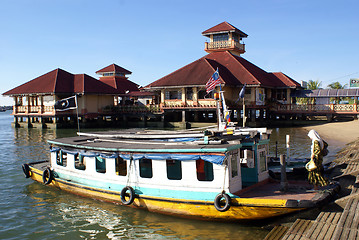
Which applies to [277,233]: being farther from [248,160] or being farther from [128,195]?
[128,195]

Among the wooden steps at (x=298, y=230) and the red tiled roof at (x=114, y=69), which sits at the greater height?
the red tiled roof at (x=114, y=69)

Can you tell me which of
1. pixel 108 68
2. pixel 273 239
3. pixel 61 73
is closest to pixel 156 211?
pixel 273 239

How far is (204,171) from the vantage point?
37.4 feet

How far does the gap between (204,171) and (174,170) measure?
4.42ft

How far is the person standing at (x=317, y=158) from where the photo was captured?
10406mm

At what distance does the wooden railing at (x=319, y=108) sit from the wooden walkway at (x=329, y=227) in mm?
32352

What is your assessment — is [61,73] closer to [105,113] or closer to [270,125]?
[105,113]

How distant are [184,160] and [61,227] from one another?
4.76m

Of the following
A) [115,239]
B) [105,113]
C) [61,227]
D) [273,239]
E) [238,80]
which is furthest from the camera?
[105,113]

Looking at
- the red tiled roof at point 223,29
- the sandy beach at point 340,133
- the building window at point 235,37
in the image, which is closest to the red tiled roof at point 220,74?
the building window at point 235,37

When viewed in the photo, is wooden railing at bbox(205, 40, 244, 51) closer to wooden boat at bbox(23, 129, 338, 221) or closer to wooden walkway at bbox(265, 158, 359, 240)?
wooden boat at bbox(23, 129, 338, 221)

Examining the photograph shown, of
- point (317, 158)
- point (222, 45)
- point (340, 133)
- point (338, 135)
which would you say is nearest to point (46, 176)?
point (317, 158)

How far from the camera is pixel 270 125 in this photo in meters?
41.6

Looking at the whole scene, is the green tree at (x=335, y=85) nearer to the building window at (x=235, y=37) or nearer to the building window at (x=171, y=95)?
the building window at (x=235, y=37)
